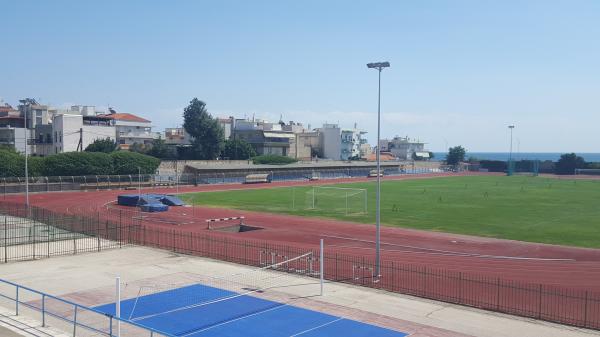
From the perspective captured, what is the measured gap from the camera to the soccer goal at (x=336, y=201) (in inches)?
2564

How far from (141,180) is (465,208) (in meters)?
52.1

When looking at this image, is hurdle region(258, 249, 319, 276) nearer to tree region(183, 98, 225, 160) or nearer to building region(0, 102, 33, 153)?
building region(0, 102, 33, 153)

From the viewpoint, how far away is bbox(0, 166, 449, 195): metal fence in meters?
76.8

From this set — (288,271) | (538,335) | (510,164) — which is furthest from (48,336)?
(510,164)

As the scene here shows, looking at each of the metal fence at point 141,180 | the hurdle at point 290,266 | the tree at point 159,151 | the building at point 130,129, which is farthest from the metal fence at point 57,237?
the building at point 130,129

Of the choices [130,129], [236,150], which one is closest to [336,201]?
[236,150]

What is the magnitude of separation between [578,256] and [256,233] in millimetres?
24117

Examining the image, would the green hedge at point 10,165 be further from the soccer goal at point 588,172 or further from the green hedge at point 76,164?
the soccer goal at point 588,172

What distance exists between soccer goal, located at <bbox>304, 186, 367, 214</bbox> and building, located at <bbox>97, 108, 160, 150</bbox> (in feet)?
227

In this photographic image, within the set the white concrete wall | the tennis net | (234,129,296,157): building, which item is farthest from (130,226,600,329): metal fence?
the white concrete wall

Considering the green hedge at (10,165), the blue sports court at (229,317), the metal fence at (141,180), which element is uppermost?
the green hedge at (10,165)

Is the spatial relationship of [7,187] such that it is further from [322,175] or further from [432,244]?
[322,175]

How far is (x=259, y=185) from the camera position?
328ft

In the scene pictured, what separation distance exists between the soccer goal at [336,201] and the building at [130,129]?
69.1m
